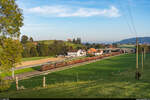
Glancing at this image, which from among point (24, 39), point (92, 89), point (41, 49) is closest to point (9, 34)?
point (92, 89)

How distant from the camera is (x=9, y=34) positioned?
34.9ft

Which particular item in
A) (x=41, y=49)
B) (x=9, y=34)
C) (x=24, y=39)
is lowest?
(x=41, y=49)

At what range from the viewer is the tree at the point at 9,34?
1031 cm

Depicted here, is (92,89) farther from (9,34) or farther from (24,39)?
(24,39)

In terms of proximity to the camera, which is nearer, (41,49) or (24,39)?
(41,49)

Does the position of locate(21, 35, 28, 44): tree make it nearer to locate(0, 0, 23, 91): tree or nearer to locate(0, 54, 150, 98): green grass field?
locate(0, 54, 150, 98): green grass field

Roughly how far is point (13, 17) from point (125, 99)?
9.69m

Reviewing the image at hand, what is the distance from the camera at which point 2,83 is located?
10.9 meters

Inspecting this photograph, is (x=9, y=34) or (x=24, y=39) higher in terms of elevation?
(x=24, y=39)

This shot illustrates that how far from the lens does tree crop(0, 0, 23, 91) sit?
406 inches

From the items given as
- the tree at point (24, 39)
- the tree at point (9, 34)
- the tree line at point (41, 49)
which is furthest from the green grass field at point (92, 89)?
the tree at point (24, 39)

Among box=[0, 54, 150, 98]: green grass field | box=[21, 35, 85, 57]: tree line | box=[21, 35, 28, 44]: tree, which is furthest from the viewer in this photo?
box=[21, 35, 28, 44]: tree

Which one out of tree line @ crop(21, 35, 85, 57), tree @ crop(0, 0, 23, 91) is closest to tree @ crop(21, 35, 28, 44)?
tree line @ crop(21, 35, 85, 57)

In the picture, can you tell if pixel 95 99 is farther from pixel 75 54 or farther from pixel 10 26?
pixel 75 54
